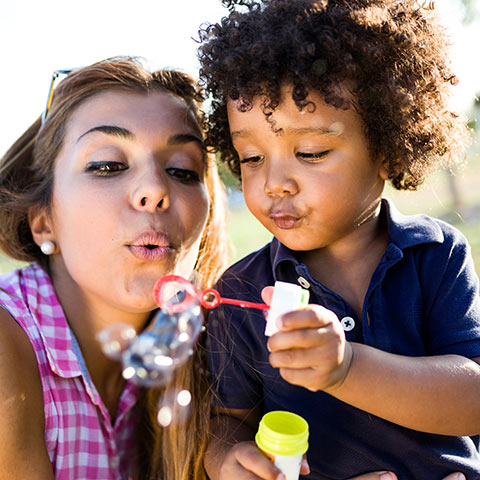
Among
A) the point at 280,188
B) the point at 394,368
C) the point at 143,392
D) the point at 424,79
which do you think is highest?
the point at 424,79

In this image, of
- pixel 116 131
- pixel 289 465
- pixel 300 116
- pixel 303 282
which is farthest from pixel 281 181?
pixel 289 465

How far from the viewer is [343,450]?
143 centimetres

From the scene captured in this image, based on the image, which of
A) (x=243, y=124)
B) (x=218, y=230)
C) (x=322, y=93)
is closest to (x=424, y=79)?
(x=322, y=93)

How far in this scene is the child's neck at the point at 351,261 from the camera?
147 centimetres

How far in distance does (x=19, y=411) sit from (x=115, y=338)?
383 mm

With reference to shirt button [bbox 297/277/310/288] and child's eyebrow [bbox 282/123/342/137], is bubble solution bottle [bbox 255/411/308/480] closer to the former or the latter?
shirt button [bbox 297/277/310/288]

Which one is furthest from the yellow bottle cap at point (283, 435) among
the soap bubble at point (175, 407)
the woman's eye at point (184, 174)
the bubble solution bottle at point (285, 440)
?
the woman's eye at point (184, 174)

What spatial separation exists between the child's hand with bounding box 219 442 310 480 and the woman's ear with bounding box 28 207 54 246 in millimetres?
897

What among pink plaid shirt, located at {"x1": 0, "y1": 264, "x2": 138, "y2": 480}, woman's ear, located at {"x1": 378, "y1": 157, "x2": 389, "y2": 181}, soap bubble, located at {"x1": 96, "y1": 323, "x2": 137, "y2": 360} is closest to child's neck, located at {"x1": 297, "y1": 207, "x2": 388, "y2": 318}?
woman's ear, located at {"x1": 378, "y1": 157, "x2": 389, "y2": 181}

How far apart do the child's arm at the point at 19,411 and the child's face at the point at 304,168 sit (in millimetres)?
751

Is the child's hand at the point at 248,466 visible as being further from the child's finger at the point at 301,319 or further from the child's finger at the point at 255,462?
the child's finger at the point at 301,319

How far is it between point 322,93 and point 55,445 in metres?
1.25

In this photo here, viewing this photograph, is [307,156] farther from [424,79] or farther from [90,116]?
[90,116]

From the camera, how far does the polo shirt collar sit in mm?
1438
